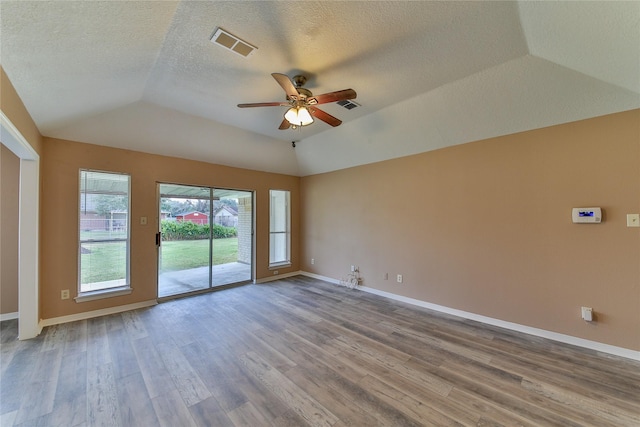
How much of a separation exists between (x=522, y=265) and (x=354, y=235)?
279cm

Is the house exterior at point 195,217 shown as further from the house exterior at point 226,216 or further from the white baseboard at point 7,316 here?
the white baseboard at point 7,316

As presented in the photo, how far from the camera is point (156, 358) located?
2.57 meters

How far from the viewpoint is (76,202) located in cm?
358

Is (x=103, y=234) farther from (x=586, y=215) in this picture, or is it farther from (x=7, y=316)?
(x=586, y=215)

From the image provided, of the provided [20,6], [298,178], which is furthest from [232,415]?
[298,178]

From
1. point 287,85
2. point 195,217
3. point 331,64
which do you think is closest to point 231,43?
point 287,85

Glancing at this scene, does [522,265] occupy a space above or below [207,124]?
below

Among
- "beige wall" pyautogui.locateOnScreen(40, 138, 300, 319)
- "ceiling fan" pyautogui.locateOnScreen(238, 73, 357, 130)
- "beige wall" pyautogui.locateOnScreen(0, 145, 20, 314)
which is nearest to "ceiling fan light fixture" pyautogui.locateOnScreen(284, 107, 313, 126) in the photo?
"ceiling fan" pyautogui.locateOnScreen(238, 73, 357, 130)

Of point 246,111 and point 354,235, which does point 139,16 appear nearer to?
point 246,111

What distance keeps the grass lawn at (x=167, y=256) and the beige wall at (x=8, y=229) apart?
3.05 ft

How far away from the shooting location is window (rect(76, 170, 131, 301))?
3686 millimetres

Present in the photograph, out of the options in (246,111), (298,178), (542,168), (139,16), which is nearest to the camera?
(139,16)

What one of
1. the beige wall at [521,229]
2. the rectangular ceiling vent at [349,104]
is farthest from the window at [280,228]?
the rectangular ceiling vent at [349,104]

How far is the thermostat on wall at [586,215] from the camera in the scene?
2686mm
